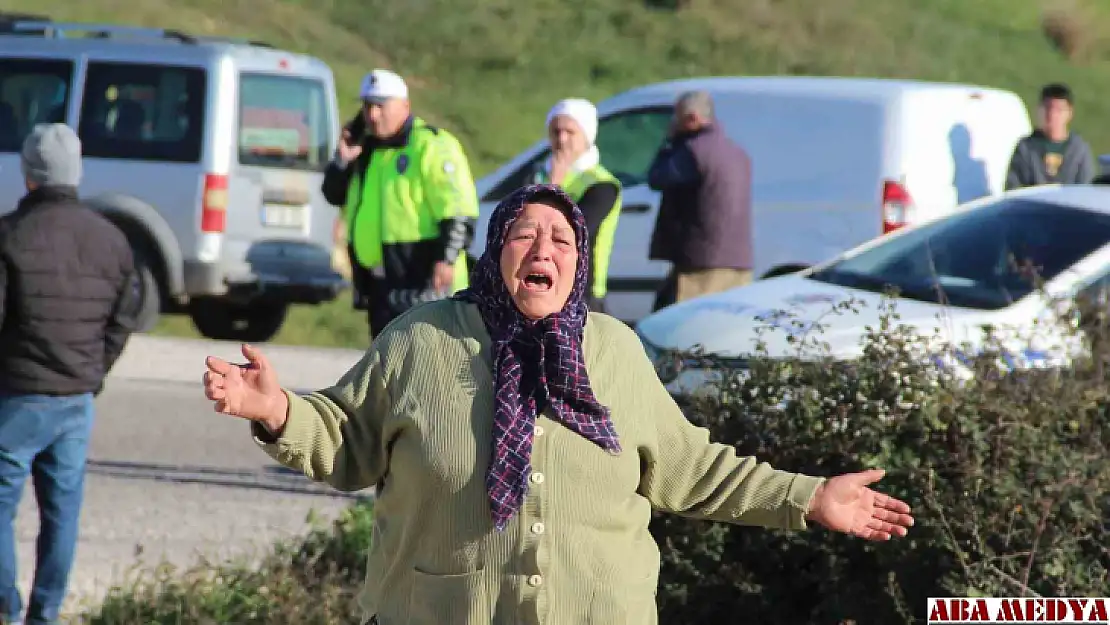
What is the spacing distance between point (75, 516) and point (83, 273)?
2.55 feet

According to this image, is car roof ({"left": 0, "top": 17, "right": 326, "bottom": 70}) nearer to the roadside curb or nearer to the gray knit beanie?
the roadside curb

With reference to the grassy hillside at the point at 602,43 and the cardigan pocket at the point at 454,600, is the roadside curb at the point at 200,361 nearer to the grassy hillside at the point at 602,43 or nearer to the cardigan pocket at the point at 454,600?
the cardigan pocket at the point at 454,600

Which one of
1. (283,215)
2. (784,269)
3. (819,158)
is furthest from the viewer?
(283,215)

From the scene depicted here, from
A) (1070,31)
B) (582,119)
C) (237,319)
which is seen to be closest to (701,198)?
(582,119)

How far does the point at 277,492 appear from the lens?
8.57m

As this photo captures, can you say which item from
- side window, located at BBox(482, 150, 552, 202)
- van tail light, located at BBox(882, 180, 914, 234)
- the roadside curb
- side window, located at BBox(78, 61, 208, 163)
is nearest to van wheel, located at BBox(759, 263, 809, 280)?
van tail light, located at BBox(882, 180, 914, 234)

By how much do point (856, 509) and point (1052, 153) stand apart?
8.48 m

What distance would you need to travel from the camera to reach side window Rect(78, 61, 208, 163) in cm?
1383

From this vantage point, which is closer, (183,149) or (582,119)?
(582,119)

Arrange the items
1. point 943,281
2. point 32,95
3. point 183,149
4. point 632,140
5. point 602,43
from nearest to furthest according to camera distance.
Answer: point 943,281 → point 632,140 → point 183,149 → point 32,95 → point 602,43

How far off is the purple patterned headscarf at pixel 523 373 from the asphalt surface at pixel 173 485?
8.80 feet

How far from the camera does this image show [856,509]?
152 inches

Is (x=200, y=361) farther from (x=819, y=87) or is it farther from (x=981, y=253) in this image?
(x=981, y=253)

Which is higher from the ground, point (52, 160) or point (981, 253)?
point (52, 160)
